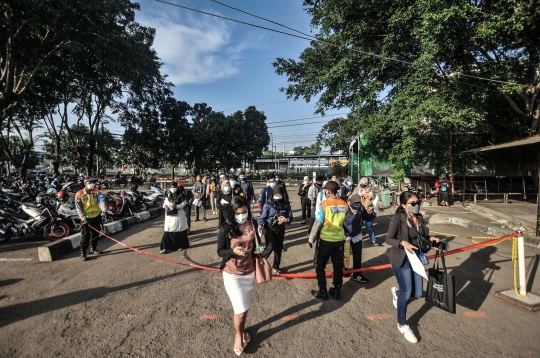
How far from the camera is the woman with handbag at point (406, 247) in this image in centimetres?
279

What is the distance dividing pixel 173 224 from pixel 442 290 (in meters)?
5.09

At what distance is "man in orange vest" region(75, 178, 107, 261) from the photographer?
5281 mm

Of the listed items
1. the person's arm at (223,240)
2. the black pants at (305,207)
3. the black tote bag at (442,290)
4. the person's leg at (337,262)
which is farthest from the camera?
the black pants at (305,207)

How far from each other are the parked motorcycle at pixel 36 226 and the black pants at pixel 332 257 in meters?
6.89

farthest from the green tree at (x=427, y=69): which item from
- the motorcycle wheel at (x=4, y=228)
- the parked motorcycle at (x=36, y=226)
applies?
the motorcycle wheel at (x=4, y=228)

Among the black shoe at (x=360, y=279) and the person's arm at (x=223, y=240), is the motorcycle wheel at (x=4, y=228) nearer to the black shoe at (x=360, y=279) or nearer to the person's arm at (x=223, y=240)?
the person's arm at (x=223, y=240)

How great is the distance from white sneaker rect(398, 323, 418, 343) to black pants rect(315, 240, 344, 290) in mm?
925

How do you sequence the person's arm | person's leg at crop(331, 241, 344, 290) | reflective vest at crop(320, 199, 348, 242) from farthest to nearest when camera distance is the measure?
person's leg at crop(331, 241, 344, 290) < reflective vest at crop(320, 199, 348, 242) < the person's arm

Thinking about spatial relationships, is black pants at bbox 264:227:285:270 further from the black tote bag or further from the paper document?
the black tote bag

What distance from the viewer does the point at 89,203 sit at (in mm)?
5438

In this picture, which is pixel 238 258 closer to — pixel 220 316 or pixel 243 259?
pixel 243 259

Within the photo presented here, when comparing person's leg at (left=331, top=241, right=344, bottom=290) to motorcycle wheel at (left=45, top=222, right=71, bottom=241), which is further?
motorcycle wheel at (left=45, top=222, right=71, bottom=241)

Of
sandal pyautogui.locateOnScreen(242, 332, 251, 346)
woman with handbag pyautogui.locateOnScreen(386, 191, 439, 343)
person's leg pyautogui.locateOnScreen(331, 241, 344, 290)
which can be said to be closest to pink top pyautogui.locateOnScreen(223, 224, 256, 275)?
sandal pyautogui.locateOnScreen(242, 332, 251, 346)

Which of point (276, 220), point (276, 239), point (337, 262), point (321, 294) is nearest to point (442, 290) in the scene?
point (337, 262)
